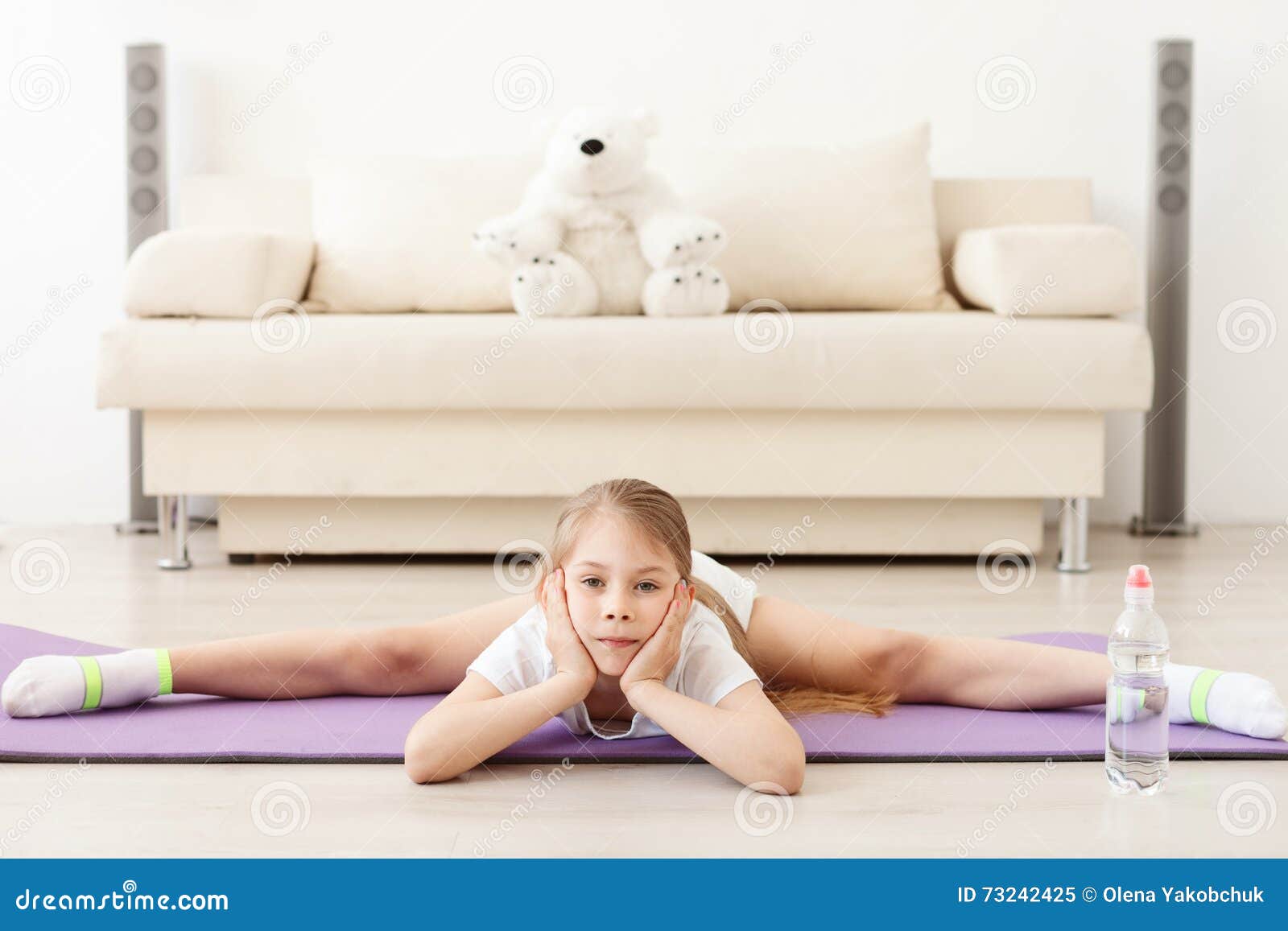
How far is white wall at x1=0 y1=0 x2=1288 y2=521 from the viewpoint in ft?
11.6

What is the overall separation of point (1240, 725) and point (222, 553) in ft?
7.05

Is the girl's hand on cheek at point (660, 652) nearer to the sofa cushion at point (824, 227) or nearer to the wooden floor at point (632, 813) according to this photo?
the wooden floor at point (632, 813)

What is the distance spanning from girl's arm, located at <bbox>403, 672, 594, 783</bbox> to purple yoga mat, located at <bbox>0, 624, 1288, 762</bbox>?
0.25ft

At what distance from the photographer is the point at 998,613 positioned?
2289mm

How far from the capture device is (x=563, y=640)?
54.6 inches

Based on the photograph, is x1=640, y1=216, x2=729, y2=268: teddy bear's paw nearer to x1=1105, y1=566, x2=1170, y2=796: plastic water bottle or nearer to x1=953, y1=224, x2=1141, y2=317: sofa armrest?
x1=953, y1=224, x2=1141, y2=317: sofa armrest

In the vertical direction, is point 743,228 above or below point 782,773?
above

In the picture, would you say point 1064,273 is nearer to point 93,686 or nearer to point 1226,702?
point 1226,702

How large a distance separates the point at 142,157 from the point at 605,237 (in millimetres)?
1225

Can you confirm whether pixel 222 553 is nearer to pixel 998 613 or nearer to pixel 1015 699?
pixel 998 613

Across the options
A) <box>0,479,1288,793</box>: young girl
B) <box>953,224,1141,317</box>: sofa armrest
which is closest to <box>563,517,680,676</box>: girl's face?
<box>0,479,1288,793</box>: young girl

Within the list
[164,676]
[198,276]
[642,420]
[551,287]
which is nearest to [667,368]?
[642,420]

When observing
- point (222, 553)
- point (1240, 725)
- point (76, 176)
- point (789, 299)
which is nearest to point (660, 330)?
point (789, 299)

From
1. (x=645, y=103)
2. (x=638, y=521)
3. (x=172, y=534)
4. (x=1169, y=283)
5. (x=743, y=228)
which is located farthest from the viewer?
(x=645, y=103)
